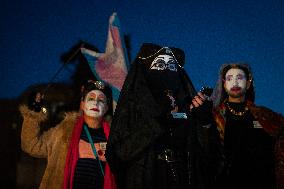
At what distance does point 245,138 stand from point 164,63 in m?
1.71

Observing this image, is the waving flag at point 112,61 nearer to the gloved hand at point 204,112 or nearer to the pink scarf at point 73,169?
the pink scarf at point 73,169

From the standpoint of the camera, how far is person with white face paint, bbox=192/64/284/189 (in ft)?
14.8

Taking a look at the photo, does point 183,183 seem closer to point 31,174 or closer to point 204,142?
point 204,142

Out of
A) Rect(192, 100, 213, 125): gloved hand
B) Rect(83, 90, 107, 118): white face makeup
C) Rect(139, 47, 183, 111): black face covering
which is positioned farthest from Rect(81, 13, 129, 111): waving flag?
Rect(192, 100, 213, 125): gloved hand

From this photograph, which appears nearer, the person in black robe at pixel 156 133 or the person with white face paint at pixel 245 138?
the person in black robe at pixel 156 133

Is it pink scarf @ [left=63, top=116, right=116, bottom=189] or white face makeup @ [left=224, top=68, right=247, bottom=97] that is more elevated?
white face makeup @ [left=224, top=68, right=247, bottom=97]

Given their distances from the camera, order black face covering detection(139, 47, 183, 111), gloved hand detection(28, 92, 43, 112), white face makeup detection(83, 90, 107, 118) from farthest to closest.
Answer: white face makeup detection(83, 90, 107, 118) → gloved hand detection(28, 92, 43, 112) → black face covering detection(139, 47, 183, 111)

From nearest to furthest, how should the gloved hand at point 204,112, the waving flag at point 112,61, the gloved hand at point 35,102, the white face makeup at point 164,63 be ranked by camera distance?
the gloved hand at point 204,112, the white face makeup at point 164,63, the gloved hand at point 35,102, the waving flag at point 112,61

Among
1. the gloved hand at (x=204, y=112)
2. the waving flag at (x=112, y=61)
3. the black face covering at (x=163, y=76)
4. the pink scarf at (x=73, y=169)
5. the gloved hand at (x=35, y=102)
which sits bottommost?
the pink scarf at (x=73, y=169)

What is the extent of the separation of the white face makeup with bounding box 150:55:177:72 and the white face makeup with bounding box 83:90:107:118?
3.69 ft

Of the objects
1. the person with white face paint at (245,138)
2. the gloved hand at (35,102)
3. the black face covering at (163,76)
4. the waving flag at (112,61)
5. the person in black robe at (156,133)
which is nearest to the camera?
the person in black robe at (156,133)

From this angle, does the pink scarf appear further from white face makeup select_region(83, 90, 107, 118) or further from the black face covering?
the black face covering

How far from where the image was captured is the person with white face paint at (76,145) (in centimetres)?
441

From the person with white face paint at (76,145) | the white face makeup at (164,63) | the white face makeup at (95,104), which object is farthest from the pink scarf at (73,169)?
the white face makeup at (164,63)
